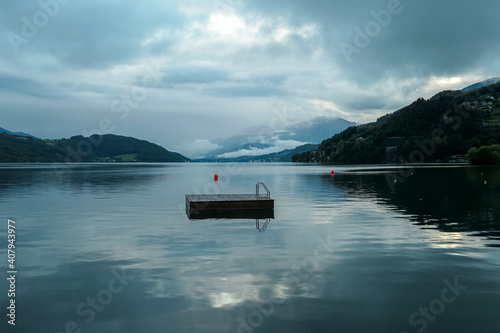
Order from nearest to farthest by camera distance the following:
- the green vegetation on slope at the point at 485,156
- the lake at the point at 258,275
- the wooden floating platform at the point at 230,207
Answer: the lake at the point at 258,275
the wooden floating platform at the point at 230,207
the green vegetation on slope at the point at 485,156

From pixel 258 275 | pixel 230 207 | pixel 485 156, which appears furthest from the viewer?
pixel 485 156

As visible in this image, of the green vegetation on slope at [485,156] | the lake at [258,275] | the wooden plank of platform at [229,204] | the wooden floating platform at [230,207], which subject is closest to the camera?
the lake at [258,275]

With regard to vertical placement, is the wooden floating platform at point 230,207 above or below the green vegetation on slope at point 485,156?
below

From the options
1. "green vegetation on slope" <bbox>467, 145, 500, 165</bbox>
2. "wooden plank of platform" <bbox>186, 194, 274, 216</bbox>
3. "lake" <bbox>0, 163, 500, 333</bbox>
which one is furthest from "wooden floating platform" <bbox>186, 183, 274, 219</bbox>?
"green vegetation on slope" <bbox>467, 145, 500, 165</bbox>

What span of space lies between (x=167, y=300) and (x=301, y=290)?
4.59 metres

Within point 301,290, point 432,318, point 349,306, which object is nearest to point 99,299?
point 301,290

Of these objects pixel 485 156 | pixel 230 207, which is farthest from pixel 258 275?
pixel 485 156

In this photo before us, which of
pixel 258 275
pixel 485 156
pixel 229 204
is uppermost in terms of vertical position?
pixel 485 156

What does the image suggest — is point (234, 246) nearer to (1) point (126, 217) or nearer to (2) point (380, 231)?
(2) point (380, 231)

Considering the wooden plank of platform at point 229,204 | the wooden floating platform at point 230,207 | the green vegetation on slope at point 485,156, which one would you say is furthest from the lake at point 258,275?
the green vegetation on slope at point 485,156

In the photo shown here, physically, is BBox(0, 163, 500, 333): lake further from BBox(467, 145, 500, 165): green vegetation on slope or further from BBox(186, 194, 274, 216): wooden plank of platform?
BBox(467, 145, 500, 165): green vegetation on slope

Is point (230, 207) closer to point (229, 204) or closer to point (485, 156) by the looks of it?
point (229, 204)

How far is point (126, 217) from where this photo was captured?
107 feet

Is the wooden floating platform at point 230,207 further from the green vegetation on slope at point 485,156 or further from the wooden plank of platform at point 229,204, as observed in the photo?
the green vegetation on slope at point 485,156
